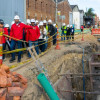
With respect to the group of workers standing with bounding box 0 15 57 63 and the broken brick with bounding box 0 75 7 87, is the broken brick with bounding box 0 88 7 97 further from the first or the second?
the group of workers standing with bounding box 0 15 57 63

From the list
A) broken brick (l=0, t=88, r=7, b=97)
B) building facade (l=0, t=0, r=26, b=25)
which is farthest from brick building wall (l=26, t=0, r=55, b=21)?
broken brick (l=0, t=88, r=7, b=97)

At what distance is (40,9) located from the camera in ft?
88.1

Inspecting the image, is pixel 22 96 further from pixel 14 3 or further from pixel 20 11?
pixel 20 11

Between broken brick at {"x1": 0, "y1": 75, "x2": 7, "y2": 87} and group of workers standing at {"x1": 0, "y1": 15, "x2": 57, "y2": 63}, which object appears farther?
group of workers standing at {"x1": 0, "y1": 15, "x2": 57, "y2": 63}

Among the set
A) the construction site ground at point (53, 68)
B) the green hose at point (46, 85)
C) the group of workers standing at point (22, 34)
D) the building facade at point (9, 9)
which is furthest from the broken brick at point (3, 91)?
the building facade at point (9, 9)

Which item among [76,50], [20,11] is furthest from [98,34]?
[76,50]

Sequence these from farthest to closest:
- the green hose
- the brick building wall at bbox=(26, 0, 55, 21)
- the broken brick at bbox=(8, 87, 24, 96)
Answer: the brick building wall at bbox=(26, 0, 55, 21), the green hose, the broken brick at bbox=(8, 87, 24, 96)

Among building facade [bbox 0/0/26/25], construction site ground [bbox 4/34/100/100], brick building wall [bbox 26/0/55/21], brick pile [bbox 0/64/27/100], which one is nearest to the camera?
brick pile [bbox 0/64/27/100]

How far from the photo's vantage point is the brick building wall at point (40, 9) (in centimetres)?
Answer: 2258

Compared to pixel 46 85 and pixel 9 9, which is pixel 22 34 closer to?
pixel 46 85

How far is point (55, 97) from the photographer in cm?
518

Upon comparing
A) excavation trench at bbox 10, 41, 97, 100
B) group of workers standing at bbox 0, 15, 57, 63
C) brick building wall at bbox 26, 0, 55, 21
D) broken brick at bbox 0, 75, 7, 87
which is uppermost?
brick building wall at bbox 26, 0, 55, 21

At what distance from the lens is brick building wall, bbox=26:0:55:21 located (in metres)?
22.6

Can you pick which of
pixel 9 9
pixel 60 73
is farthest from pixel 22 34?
pixel 9 9
